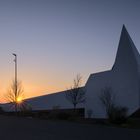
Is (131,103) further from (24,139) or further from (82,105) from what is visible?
(24,139)

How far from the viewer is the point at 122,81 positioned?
51.4 m

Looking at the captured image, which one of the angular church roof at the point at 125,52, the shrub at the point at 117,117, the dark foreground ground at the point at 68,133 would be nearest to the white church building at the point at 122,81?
the angular church roof at the point at 125,52

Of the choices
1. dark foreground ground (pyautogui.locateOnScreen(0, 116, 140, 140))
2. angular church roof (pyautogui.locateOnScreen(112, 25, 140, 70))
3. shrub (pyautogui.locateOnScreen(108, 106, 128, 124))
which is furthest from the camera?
angular church roof (pyautogui.locateOnScreen(112, 25, 140, 70))

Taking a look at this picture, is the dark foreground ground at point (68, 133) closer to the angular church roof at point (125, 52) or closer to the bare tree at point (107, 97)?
the bare tree at point (107, 97)

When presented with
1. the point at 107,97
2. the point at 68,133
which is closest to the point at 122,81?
the point at 107,97

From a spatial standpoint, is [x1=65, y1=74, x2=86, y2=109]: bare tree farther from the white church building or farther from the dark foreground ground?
the dark foreground ground

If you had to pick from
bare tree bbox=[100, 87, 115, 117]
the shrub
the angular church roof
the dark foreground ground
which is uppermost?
the angular church roof

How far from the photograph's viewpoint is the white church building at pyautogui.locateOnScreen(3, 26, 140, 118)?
48344mm

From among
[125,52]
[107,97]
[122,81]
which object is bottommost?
[107,97]

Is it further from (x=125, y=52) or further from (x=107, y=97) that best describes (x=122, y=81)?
(x=125, y=52)

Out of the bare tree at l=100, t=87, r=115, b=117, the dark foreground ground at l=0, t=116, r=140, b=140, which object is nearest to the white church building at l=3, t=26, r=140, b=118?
the bare tree at l=100, t=87, r=115, b=117

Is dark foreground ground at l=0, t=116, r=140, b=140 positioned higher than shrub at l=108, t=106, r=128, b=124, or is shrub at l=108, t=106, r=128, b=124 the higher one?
shrub at l=108, t=106, r=128, b=124

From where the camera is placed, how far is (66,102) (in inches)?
2825

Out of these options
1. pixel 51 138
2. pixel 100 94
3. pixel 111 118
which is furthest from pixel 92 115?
pixel 51 138
